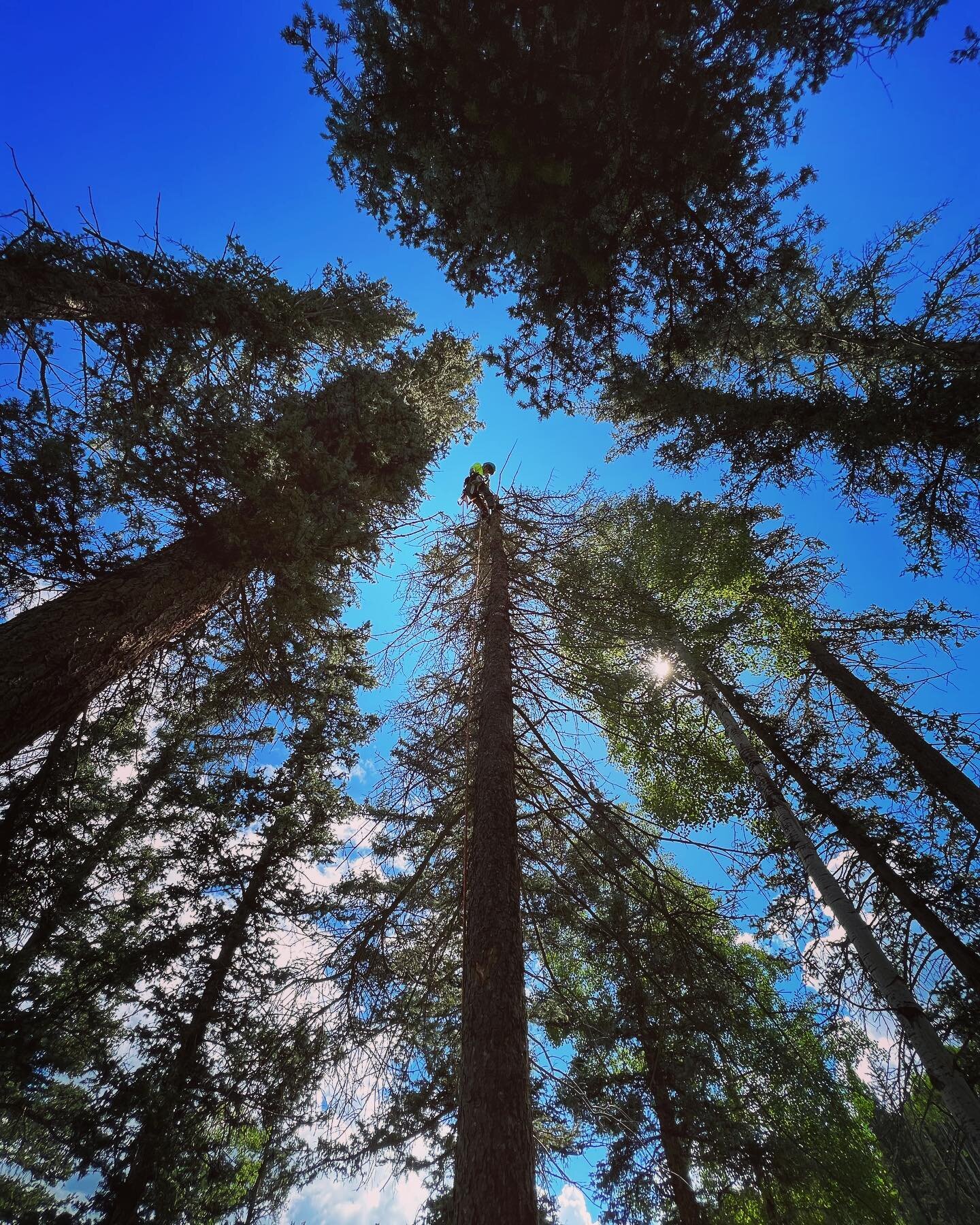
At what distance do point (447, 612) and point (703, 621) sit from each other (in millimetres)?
3745

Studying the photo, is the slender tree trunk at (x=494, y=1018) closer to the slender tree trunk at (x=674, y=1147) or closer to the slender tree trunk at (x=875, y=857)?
the slender tree trunk at (x=875, y=857)

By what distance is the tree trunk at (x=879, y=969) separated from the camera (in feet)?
14.2

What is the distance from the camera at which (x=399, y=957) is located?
5.34 meters

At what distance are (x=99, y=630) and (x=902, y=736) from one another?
31.6 ft

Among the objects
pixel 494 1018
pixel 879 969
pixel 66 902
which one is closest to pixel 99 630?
pixel 66 902

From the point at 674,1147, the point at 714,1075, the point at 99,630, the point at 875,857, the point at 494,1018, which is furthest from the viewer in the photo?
the point at 674,1147

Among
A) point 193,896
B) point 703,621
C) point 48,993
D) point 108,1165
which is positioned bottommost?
point 108,1165

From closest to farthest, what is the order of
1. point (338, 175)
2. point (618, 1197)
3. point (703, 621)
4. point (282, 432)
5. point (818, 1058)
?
point (818, 1058), point (282, 432), point (338, 175), point (703, 621), point (618, 1197)

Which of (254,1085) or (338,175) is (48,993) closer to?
(254,1085)

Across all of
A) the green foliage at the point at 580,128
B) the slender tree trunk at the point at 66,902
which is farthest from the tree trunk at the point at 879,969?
the slender tree trunk at the point at 66,902

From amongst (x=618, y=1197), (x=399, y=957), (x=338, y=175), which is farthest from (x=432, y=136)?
(x=618, y=1197)

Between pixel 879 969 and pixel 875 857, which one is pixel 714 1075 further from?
pixel 875 857

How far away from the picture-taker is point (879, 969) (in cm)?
520

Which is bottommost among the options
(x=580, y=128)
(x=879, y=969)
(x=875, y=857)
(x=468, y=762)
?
(x=879, y=969)
